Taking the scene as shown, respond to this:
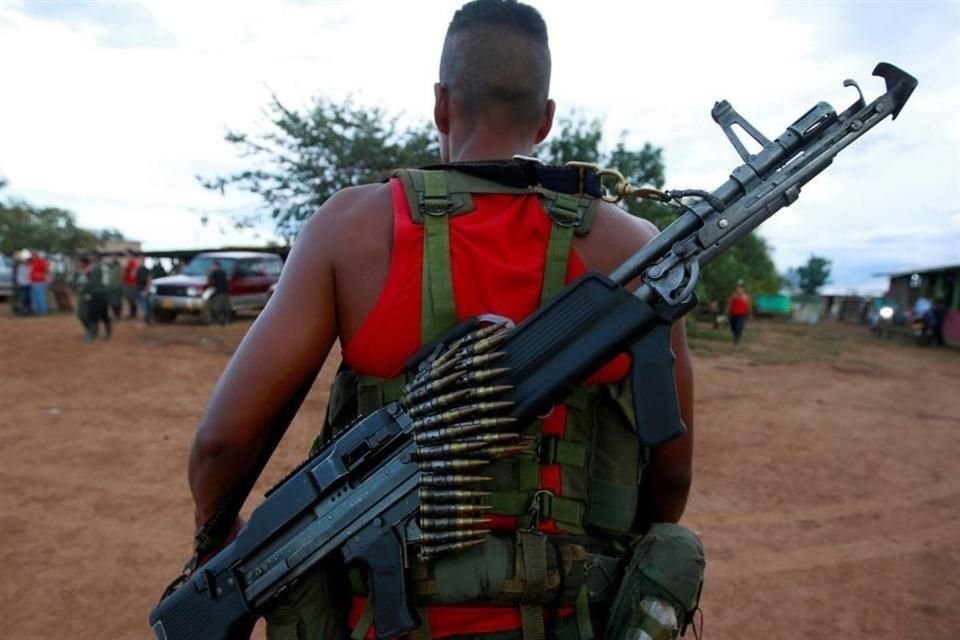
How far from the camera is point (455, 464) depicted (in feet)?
4.78

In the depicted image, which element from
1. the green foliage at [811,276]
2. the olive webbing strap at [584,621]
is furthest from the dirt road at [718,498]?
the green foliage at [811,276]

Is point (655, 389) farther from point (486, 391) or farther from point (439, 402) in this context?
point (439, 402)

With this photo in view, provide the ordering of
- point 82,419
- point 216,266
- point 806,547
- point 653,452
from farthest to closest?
point 216,266, point 82,419, point 806,547, point 653,452

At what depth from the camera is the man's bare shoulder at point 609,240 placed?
1584mm

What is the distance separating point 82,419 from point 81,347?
528cm

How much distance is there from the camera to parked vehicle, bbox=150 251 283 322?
53.6ft

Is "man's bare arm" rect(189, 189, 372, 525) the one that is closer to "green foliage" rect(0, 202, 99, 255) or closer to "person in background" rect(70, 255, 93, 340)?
"person in background" rect(70, 255, 93, 340)

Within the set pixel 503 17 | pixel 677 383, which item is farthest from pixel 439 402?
Answer: pixel 503 17

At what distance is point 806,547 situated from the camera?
4.99 m

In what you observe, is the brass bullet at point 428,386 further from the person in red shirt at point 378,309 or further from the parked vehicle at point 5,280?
the parked vehicle at point 5,280

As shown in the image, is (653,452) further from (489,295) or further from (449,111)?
(449,111)

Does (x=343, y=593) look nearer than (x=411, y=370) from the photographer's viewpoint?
No

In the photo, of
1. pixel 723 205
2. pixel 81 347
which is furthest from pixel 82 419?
pixel 723 205

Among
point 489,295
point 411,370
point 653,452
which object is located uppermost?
point 489,295
